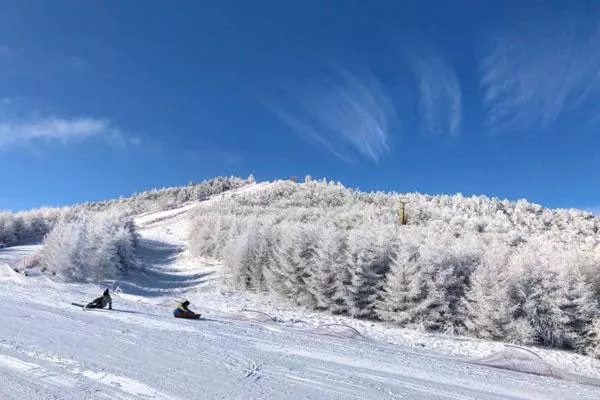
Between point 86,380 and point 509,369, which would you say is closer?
point 86,380

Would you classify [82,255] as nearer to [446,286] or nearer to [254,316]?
[254,316]

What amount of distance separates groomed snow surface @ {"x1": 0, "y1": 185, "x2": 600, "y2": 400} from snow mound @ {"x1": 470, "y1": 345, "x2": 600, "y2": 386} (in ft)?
0.09

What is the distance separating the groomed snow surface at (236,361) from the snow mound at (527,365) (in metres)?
0.03

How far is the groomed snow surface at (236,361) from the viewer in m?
5.97

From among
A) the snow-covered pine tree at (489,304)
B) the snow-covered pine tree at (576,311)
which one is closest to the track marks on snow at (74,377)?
the snow-covered pine tree at (489,304)

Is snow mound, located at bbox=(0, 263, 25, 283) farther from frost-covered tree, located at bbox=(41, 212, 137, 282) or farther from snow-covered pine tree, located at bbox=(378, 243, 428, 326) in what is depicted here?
snow-covered pine tree, located at bbox=(378, 243, 428, 326)

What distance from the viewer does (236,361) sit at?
24.0ft

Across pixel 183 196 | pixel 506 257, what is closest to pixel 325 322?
pixel 506 257

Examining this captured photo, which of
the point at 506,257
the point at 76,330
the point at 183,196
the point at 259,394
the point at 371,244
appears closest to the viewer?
the point at 259,394

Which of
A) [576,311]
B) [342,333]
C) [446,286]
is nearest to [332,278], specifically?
[446,286]

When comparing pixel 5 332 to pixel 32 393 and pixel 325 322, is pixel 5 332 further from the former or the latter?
pixel 325 322

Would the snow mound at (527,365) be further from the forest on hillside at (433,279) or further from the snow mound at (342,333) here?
the snow mound at (342,333)

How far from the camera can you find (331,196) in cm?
5494

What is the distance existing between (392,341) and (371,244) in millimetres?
5022
